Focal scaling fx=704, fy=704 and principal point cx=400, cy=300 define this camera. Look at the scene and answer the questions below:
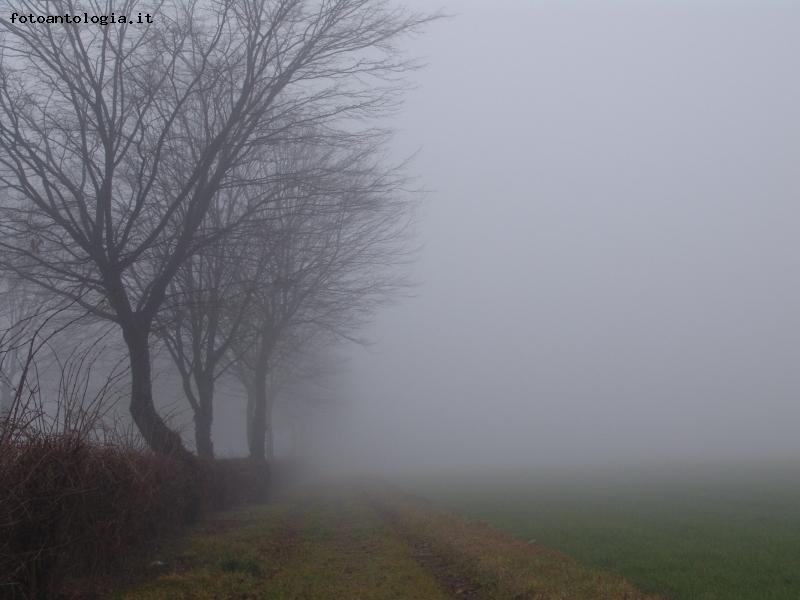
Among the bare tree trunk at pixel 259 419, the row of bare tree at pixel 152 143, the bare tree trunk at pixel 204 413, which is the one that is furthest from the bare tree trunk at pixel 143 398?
the bare tree trunk at pixel 259 419

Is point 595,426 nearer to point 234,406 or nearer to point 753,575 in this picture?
point 234,406

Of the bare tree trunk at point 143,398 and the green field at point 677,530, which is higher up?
the bare tree trunk at point 143,398

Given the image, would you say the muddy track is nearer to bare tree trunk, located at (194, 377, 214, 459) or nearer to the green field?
the green field

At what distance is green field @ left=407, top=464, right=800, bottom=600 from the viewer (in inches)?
374

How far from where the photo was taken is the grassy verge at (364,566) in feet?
29.4

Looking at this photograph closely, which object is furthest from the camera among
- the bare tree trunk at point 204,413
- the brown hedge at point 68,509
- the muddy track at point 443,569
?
the bare tree trunk at point 204,413

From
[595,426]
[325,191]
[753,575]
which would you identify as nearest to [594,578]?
[753,575]

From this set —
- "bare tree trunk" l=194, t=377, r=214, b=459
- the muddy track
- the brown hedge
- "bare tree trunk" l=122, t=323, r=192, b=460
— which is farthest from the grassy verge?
"bare tree trunk" l=194, t=377, r=214, b=459

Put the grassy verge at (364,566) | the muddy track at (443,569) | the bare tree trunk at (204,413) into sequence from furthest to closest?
1. the bare tree trunk at (204,413)
2. the muddy track at (443,569)
3. the grassy verge at (364,566)

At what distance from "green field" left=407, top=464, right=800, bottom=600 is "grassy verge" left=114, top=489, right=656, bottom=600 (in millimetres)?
1020

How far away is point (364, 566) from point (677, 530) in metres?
7.31

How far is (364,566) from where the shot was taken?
446 inches

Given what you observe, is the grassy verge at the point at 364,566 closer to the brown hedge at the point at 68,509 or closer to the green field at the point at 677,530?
the brown hedge at the point at 68,509

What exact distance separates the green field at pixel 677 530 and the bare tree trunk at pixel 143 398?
769cm
